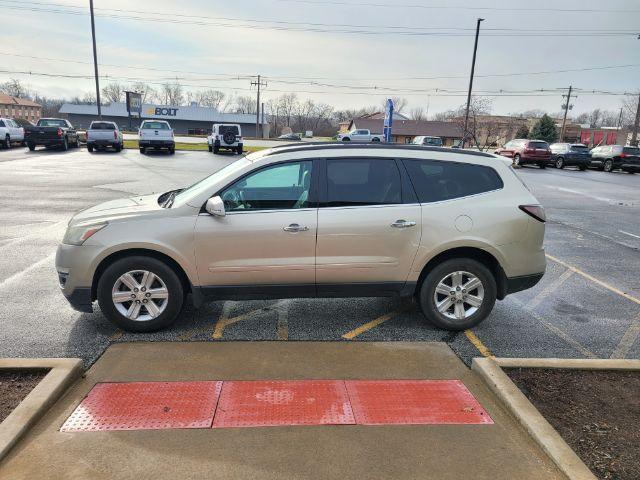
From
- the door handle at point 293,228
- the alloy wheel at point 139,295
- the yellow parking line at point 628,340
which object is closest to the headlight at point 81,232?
the alloy wheel at point 139,295

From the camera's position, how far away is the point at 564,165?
31.4m

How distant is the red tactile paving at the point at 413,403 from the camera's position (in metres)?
→ 3.20

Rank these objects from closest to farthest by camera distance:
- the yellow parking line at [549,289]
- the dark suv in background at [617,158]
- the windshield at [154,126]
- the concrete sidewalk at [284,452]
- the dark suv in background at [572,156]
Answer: the concrete sidewalk at [284,452], the yellow parking line at [549,289], the windshield at [154,126], the dark suv in background at [617,158], the dark suv in background at [572,156]

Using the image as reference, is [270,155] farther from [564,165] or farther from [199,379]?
[564,165]

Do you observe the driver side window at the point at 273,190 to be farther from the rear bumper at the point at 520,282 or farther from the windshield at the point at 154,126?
the windshield at the point at 154,126

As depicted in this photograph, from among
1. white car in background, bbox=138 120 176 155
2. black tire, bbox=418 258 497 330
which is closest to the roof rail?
black tire, bbox=418 258 497 330

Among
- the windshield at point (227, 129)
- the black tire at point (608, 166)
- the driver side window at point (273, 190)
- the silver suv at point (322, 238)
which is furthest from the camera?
the windshield at point (227, 129)

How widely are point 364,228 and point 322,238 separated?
41 centimetres

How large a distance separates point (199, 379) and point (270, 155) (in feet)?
7.06

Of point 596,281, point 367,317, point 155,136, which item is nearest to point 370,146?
point 367,317

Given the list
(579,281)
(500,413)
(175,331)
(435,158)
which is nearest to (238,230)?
(175,331)

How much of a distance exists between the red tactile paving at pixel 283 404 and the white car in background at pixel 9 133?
30172 millimetres

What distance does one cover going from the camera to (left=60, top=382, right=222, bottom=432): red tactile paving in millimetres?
3051

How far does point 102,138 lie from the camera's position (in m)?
27.3
